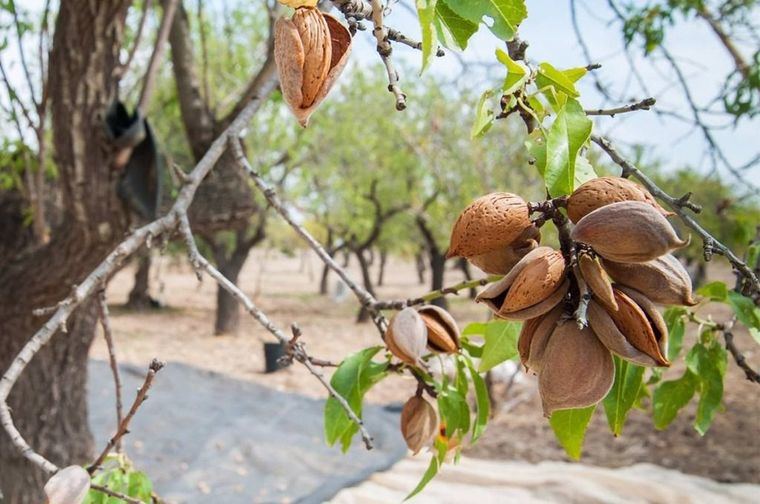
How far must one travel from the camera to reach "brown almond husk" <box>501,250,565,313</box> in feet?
2.25

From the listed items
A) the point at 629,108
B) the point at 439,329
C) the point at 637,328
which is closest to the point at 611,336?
the point at 637,328

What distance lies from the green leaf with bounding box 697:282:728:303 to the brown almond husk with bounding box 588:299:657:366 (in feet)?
1.90

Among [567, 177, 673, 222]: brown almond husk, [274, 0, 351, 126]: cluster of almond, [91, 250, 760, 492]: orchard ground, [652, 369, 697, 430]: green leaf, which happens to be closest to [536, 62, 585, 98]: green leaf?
[567, 177, 673, 222]: brown almond husk

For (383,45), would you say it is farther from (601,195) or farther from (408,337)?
(408,337)

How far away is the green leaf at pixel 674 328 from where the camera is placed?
1.23m

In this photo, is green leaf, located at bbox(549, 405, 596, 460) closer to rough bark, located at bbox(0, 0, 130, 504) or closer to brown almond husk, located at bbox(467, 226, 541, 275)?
brown almond husk, located at bbox(467, 226, 541, 275)

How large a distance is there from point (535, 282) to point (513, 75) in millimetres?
261

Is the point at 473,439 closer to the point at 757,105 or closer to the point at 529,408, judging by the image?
the point at 757,105

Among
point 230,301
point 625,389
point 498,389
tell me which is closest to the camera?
point 625,389

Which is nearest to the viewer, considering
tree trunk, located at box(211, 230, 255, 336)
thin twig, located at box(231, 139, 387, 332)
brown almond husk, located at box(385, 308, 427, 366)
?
brown almond husk, located at box(385, 308, 427, 366)

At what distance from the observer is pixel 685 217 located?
0.79m

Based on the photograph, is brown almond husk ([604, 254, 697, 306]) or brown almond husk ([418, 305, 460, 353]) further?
brown almond husk ([418, 305, 460, 353])

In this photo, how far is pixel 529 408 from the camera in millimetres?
8484

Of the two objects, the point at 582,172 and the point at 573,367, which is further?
the point at 582,172
